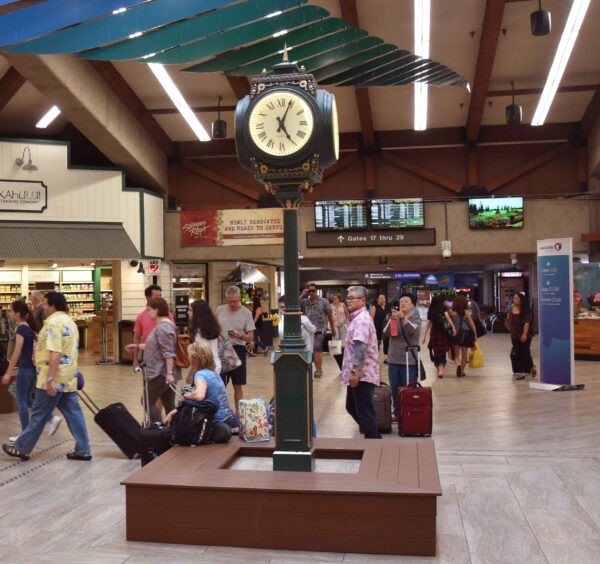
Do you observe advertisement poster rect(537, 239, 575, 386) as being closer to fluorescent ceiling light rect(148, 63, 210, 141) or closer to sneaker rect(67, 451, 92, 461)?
sneaker rect(67, 451, 92, 461)

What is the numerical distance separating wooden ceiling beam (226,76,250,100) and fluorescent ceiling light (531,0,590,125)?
232 inches

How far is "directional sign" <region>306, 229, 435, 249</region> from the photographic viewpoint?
16500 mm

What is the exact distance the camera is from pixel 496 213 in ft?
53.5

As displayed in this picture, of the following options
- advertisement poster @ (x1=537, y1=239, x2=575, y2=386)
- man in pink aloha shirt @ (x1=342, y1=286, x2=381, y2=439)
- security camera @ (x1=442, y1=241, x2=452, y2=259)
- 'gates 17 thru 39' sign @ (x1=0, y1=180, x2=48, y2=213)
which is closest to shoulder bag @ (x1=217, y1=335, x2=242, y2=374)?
man in pink aloha shirt @ (x1=342, y1=286, x2=381, y2=439)

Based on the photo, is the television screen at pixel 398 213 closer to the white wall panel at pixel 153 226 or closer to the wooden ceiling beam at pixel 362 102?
the wooden ceiling beam at pixel 362 102

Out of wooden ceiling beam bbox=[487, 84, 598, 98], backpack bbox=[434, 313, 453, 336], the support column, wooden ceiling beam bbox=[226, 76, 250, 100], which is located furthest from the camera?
wooden ceiling beam bbox=[487, 84, 598, 98]

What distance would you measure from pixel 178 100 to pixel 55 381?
1008 cm

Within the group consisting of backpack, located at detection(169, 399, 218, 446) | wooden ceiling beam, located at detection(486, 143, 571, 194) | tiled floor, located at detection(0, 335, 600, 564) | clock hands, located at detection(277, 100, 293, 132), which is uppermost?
wooden ceiling beam, located at detection(486, 143, 571, 194)

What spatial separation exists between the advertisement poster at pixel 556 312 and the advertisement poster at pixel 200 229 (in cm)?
878

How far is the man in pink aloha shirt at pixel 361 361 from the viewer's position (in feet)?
18.8

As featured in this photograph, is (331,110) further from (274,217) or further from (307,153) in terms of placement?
(274,217)

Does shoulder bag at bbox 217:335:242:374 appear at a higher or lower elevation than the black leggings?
higher

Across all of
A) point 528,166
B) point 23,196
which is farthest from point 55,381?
point 528,166

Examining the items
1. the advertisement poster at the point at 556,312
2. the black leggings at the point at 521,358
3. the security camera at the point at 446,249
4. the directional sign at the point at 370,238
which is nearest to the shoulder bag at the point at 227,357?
→ the advertisement poster at the point at 556,312
